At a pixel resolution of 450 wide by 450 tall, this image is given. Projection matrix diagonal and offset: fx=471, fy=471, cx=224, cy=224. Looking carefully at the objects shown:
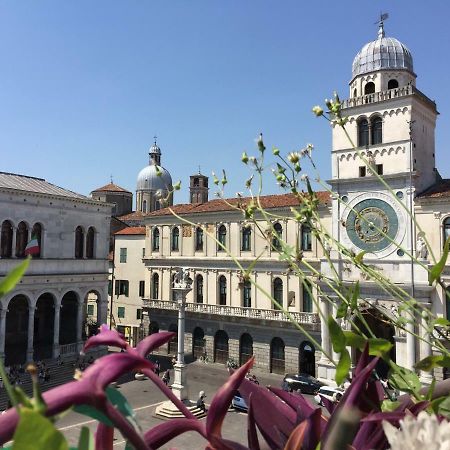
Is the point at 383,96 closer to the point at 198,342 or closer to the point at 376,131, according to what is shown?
the point at 376,131

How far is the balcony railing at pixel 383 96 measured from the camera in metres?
23.6

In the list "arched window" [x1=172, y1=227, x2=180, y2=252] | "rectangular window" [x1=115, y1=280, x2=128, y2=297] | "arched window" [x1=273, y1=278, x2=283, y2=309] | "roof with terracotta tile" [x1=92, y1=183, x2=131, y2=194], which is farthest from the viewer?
"roof with terracotta tile" [x1=92, y1=183, x2=131, y2=194]

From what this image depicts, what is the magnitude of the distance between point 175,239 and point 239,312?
302 inches

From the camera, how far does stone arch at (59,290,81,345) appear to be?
27859 millimetres

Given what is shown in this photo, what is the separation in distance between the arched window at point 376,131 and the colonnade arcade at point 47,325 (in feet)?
58.2

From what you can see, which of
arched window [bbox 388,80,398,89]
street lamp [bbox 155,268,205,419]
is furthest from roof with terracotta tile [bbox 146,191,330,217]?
arched window [bbox 388,80,398,89]

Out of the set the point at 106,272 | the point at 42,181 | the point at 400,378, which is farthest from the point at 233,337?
the point at 400,378

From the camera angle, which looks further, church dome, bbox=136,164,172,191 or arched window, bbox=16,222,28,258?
church dome, bbox=136,164,172,191

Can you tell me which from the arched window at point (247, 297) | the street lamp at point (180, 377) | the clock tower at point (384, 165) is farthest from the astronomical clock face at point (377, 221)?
the street lamp at point (180, 377)

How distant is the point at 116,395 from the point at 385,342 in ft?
2.88

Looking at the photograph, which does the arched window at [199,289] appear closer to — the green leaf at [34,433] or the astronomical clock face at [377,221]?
the astronomical clock face at [377,221]

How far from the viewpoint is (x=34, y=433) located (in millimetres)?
620

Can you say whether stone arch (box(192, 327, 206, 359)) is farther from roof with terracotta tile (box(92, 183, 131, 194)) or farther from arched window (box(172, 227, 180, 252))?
roof with terracotta tile (box(92, 183, 131, 194))

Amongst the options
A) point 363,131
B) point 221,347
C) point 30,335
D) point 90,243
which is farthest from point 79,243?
point 363,131
